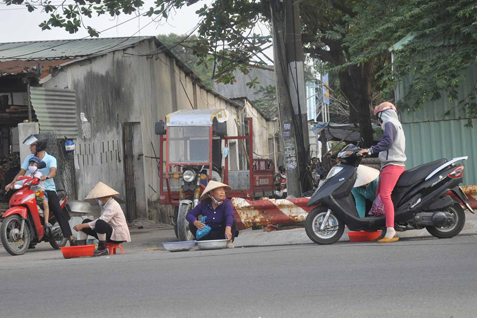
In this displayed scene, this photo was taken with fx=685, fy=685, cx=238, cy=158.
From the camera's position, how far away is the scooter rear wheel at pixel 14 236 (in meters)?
10.3

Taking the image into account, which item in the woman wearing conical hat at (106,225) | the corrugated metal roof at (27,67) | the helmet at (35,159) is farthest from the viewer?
the corrugated metal roof at (27,67)

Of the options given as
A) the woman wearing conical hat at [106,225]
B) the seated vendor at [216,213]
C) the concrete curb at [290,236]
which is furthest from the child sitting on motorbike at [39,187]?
the concrete curb at [290,236]

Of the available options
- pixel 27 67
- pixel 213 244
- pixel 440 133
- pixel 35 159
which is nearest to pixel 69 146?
pixel 27 67

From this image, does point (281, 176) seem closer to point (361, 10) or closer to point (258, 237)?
point (361, 10)

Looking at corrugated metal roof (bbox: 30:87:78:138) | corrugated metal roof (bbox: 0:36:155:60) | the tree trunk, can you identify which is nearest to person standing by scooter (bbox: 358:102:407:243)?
corrugated metal roof (bbox: 30:87:78:138)

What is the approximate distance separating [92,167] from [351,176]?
968cm

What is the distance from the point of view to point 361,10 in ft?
45.3

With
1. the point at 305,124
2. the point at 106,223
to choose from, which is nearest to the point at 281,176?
the point at 305,124

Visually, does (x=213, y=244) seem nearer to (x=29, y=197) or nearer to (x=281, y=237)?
Answer: (x=281, y=237)

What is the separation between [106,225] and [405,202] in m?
4.01

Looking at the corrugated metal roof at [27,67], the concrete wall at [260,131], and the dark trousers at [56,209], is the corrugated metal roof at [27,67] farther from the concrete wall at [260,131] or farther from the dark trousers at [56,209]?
the concrete wall at [260,131]

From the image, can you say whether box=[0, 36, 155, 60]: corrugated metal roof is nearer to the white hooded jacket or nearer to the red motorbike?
the red motorbike

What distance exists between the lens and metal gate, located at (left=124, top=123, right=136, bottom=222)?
61.6ft

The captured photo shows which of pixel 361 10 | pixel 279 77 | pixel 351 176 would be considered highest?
pixel 361 10
